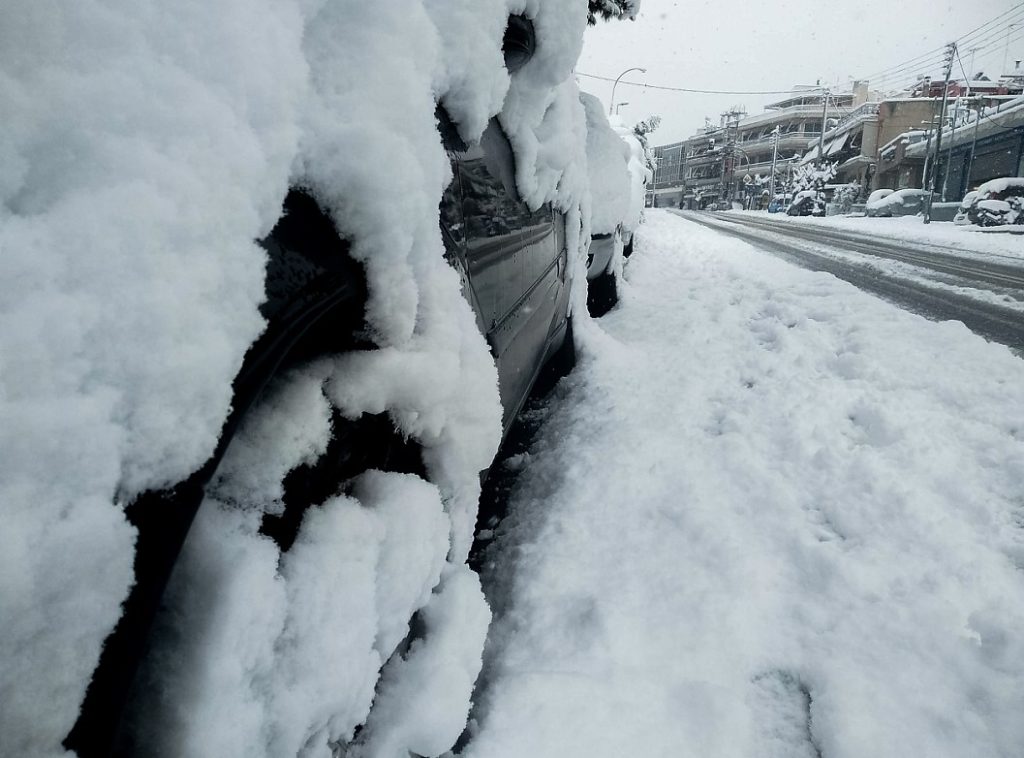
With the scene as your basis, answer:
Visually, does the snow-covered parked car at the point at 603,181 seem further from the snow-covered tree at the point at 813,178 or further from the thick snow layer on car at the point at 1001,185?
the snow-covered tree at the point at 813,178

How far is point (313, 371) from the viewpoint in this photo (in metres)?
0.91

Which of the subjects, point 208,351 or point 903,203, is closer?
point 208,351

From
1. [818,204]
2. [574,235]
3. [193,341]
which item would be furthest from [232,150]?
[818,204]

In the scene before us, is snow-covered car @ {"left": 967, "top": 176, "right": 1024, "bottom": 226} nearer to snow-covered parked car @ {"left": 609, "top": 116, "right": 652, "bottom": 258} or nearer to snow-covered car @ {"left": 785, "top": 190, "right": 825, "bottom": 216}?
snow-covered car @ {"left": 785, "top": 190, "right": 825, "bottom": 216}

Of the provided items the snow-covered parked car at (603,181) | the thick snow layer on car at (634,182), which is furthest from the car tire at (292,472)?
the thick snow layer on car at (634,182)

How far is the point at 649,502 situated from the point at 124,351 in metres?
1.91

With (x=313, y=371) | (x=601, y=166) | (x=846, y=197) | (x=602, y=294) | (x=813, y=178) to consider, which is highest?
(x=813, y=178)

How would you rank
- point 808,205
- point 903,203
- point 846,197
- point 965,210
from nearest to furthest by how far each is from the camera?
point 965,210 → point 903,203 → point 846,197 → point 808,205

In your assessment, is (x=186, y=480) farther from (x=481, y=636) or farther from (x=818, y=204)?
(x=818, y=204)

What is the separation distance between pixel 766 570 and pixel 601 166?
10.9ft

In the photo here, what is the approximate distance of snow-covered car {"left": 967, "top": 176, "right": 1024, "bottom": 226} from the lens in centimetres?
2150

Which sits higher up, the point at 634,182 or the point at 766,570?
the point at 634,182

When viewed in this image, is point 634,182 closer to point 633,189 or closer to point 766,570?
point 633,189

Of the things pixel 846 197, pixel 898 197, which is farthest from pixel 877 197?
pixel 846 197
